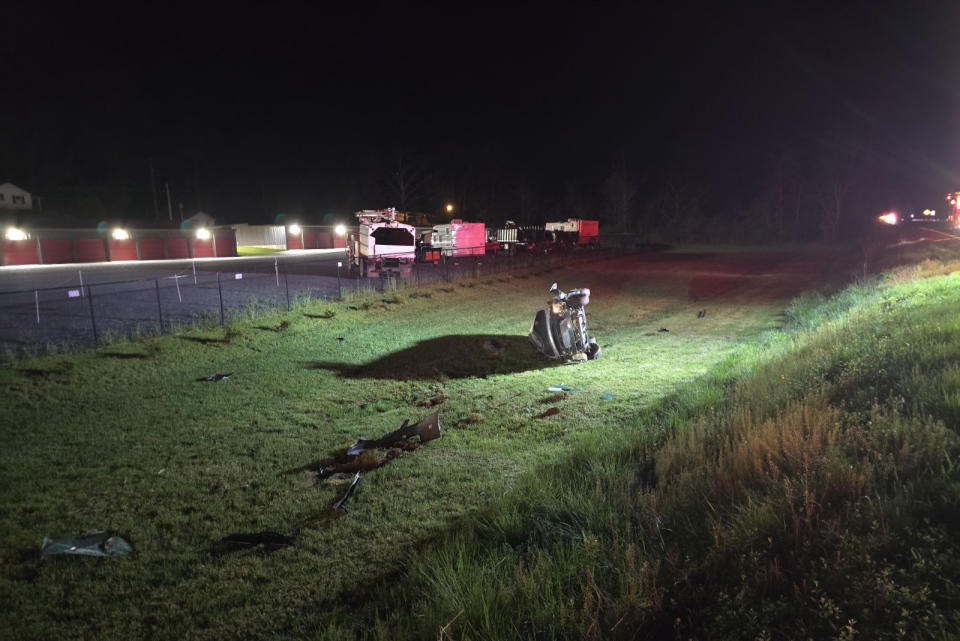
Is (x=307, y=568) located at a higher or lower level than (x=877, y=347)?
lower

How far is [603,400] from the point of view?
9766 millimetres

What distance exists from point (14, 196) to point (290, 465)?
74.6m

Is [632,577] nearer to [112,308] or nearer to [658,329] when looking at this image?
[658,329]

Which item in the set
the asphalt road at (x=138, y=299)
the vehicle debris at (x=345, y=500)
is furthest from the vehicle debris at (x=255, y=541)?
the asphalt road at (x=138, y=299)

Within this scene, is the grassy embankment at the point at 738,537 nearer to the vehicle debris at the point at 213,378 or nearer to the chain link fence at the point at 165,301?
the vehicle debris at the point at 213,378

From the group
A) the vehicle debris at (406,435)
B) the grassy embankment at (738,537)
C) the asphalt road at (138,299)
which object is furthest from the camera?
the asphalt road at (138,299)

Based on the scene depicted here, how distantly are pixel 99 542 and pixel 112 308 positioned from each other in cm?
1579

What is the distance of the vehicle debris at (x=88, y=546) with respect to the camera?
4.97m

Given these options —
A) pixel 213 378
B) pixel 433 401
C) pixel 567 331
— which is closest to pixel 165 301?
pixel 213 378

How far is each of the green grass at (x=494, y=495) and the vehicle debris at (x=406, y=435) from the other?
0.29 metres

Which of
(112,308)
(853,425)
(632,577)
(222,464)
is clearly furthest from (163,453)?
(112,308)

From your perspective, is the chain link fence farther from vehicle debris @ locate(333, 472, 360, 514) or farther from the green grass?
vehicle debris @ locate(333, 472, 360, 514)

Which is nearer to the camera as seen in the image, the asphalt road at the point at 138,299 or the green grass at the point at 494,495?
the green grass at the point at 494,495

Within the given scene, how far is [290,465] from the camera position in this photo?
7.09 metres
